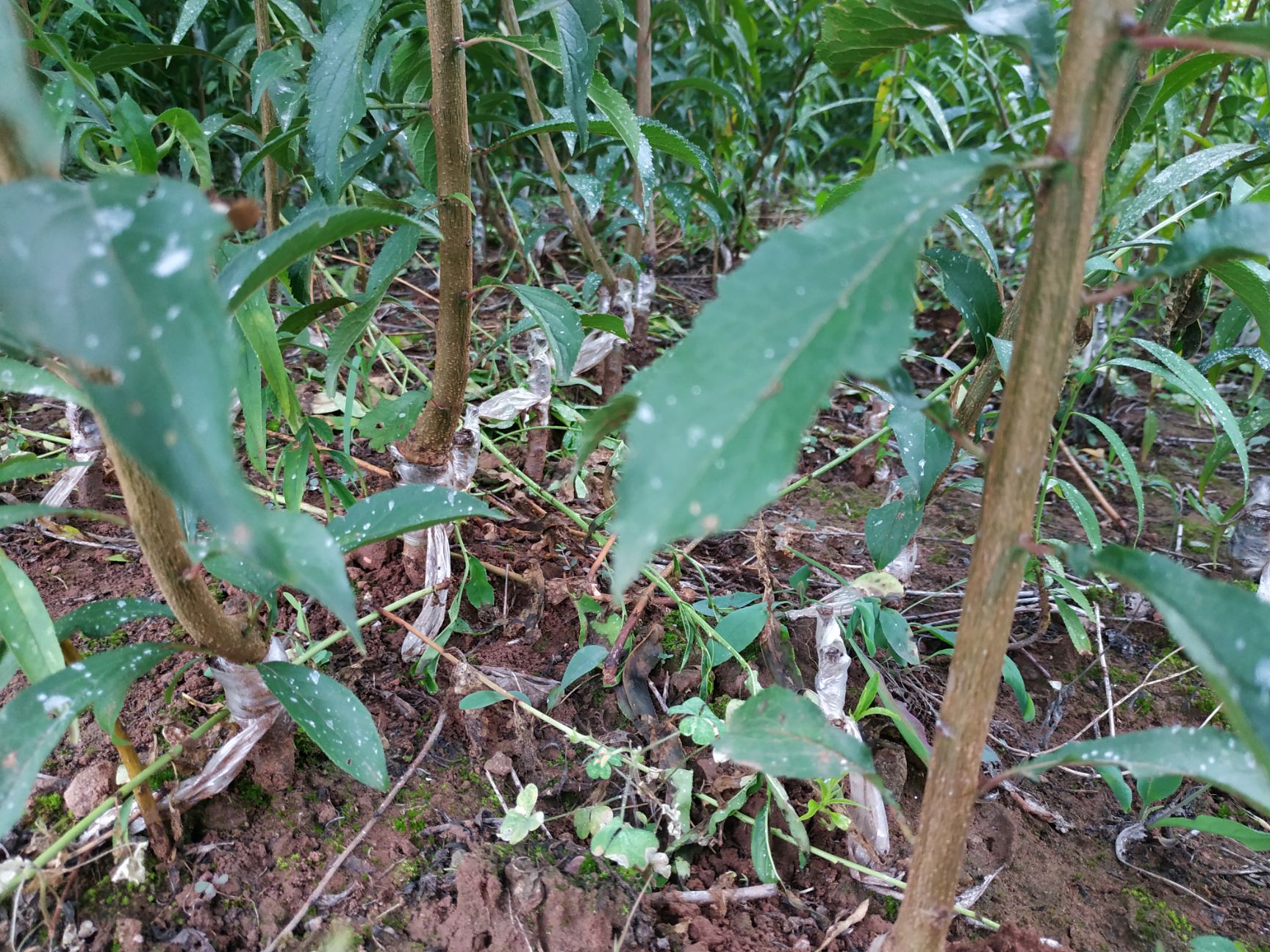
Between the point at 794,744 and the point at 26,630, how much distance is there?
621 mm

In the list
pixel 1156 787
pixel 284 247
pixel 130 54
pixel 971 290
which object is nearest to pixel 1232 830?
pixel 1156 787

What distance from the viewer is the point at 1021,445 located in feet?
1.54

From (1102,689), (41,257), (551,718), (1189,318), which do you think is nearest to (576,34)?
(41,257)

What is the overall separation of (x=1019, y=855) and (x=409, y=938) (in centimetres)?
67

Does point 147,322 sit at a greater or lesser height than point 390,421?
greater

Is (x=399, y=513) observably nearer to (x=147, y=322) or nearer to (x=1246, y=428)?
(x=147, y=322)

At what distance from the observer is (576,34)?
2.77 ft

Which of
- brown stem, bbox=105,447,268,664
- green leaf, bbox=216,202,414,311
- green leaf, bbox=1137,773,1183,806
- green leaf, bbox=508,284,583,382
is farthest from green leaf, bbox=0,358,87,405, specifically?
green leaf, bbox=1137,773,1183,806

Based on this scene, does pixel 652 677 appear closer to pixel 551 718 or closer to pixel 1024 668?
pixel 551 718

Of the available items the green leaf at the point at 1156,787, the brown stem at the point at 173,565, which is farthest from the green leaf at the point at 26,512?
the green leaf at the point at 1156,787

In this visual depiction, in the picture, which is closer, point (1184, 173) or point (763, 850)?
point (763, 850)

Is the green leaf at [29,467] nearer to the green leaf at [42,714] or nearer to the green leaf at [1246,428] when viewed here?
the green leaf at [42,714]

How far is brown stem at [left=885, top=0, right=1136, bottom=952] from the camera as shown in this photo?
0.43 metres

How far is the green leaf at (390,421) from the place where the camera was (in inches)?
39.0
